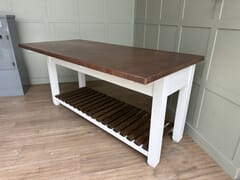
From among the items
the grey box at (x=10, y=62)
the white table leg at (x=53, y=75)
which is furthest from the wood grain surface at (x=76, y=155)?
the grey box at (x=10, y=62)

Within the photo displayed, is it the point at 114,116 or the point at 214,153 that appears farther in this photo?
the point at 114,116

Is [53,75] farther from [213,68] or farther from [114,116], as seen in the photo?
[213,68]

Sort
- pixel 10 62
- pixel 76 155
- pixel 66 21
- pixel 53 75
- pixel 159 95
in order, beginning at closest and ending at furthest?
1. pixel 159 95
2. pixel 76 155
3. pixel 53 75
4. pixel 10 62
5. pixel 66 21

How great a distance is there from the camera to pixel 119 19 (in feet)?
9.08

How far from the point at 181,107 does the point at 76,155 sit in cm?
96

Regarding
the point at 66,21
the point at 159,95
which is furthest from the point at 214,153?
the point at 66,21

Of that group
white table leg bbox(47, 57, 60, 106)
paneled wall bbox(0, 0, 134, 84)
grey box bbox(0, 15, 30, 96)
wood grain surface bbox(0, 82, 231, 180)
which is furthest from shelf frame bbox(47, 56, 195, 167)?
paneled wall bbox(0, 0, 134, 84)

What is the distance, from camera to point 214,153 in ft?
4.44

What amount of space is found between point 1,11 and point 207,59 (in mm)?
2686

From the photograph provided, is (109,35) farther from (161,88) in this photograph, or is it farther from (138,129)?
(161,88)

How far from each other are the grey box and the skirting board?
2280mm

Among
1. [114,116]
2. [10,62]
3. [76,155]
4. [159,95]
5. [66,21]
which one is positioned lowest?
[76,155]

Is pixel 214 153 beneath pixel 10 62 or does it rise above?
beneath

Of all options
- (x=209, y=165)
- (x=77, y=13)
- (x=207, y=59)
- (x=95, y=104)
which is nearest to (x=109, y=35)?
(x=77, y=13)
